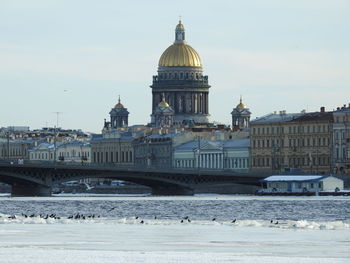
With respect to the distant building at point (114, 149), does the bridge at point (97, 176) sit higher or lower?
lower

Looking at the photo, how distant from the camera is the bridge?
109m

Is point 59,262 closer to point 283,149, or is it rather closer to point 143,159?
point 283,149

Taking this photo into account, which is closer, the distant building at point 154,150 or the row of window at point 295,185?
the row of window at point 295,185

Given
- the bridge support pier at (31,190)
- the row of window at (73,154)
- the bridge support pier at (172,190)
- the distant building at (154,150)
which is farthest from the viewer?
the row of window at (73,154)

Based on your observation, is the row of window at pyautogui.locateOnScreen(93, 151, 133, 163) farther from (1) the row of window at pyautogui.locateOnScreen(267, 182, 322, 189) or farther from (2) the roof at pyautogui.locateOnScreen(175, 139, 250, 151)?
(1) the row of window at pyautogui.locateOnScreen(267, 182, 322, 189)

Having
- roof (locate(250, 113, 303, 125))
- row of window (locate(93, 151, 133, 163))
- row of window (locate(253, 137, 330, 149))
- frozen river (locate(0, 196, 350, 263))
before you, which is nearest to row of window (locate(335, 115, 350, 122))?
row of window (locate(253, 137, 330, 149))

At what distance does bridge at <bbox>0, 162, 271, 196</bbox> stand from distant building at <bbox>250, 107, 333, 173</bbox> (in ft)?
98.6

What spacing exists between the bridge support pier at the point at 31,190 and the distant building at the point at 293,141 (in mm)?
38261

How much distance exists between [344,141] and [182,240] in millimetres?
102288

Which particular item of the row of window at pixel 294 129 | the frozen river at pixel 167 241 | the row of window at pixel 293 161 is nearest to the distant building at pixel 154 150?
the row of window at pixel 293 161

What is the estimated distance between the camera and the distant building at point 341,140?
140500mm

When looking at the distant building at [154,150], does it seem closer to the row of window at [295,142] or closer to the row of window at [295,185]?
the row of window at [295,142]

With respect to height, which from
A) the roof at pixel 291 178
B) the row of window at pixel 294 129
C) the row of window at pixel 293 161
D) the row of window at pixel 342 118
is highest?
the row of window at pixel 342 118

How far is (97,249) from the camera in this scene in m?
37.1
